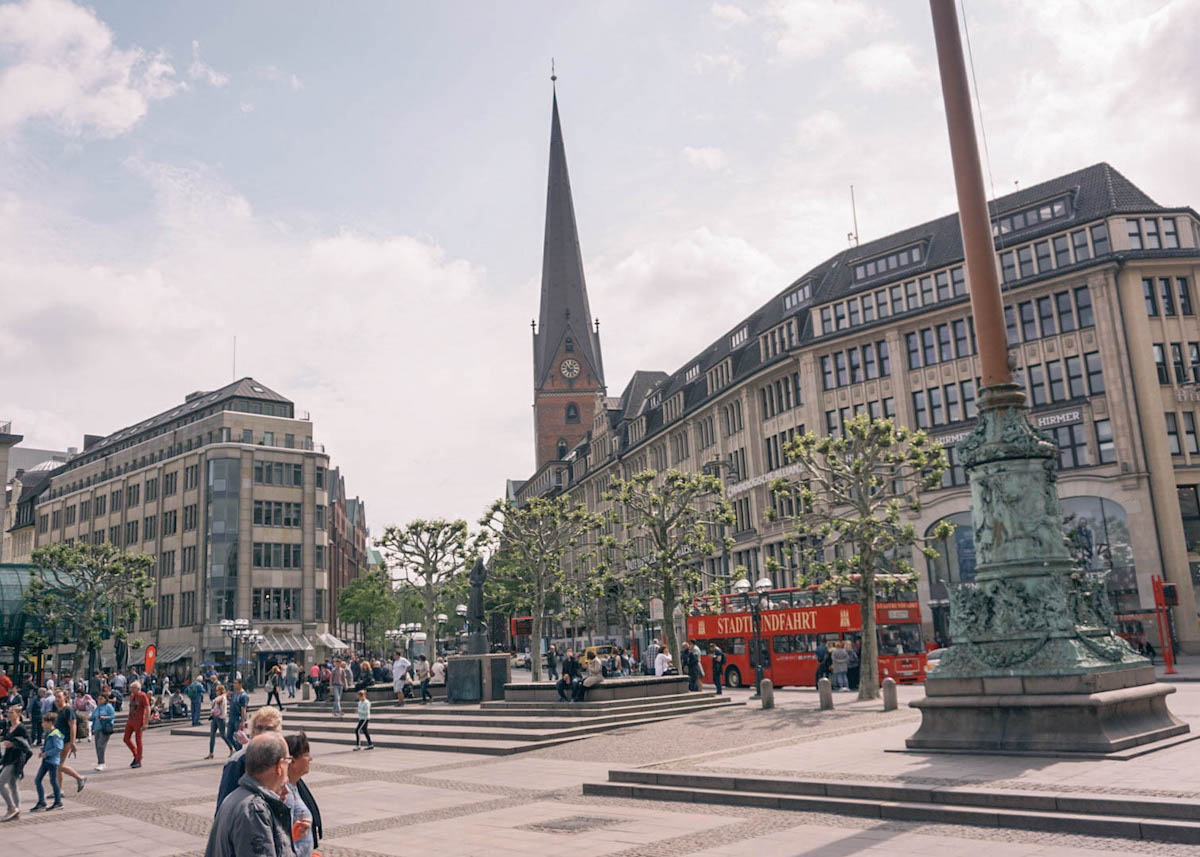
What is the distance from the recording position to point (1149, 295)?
48000 mm

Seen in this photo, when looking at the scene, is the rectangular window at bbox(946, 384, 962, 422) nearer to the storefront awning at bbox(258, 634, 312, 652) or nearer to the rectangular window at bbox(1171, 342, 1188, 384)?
the rectangular window at bbox(1171, 342, 1188, 384)

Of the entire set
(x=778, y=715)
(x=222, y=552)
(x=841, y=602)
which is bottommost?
(x=778, y=715)

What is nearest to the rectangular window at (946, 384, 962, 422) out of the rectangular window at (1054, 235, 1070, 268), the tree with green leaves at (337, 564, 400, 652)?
the rectangular window at (1054, 235, 1070, 268)

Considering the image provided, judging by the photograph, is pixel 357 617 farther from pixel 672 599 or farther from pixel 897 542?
pixel 897 542

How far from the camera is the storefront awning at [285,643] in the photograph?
74.4 meters

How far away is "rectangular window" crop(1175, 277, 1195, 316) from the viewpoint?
48031 mm

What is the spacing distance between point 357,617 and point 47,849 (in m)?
93.3

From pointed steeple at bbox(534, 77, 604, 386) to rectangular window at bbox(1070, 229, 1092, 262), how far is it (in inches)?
3187

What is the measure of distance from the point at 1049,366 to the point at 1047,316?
8.41 feet

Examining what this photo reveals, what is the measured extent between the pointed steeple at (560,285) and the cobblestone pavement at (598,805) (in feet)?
346

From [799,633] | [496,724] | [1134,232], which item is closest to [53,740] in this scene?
[496,724]

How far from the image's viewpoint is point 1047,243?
50188 millimetres

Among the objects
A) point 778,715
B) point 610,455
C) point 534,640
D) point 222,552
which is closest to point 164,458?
point 222,552

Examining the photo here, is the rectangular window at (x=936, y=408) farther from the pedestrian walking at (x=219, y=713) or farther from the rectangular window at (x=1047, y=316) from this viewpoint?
the pedestrian walking at (x=219, y=713)
